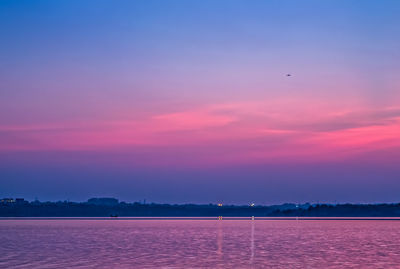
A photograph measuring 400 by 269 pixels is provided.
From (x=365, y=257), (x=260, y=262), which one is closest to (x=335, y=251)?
(x=365, y=257)

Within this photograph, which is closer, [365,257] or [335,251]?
[365,257]

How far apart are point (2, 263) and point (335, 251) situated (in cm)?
3434

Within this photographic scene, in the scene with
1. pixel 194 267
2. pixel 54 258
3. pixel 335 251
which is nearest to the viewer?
pixel 194 267

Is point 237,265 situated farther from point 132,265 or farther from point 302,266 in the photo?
point 132,265

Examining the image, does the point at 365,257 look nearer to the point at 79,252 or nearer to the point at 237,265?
the point at 237,265

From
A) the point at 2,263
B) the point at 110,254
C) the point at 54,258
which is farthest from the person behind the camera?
the point at 110,254

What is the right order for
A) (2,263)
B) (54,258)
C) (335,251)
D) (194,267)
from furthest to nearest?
(335,251)
(54,258)
(2,263)
(194,267)

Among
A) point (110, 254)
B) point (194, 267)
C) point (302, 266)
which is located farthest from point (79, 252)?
point (302, 266)

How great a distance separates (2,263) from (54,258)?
6.22 meters

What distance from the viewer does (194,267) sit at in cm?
4706

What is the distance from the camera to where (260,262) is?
50.8 meters

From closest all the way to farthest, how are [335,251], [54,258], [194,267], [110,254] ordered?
[194,267] < [54,258] < [110,254] < [335,251]

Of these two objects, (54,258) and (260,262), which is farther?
(54,258)

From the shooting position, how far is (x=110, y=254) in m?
60.2
